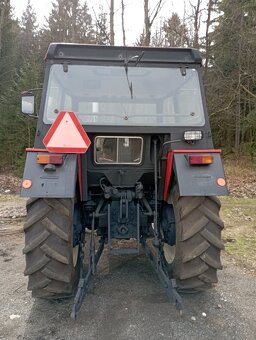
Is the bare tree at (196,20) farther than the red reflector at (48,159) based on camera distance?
Yes

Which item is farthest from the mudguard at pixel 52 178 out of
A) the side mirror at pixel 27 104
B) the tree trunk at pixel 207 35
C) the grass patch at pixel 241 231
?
the tree trunk at pixel 207 35

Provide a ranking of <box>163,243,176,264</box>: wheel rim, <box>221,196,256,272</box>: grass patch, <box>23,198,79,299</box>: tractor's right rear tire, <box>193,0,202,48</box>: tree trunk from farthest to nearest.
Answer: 1. <box>193,0,202,48</box>: tree trunk
2. <box>221,196,256,272</box>: grass patch
3. <box>163,243,176,264</box>: wheel rim
4. <box>23,198,79,299</box>: tractor's right rear tire

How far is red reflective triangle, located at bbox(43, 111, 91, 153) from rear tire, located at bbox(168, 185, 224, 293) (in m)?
1.09

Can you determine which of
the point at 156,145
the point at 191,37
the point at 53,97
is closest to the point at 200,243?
the point at 156,145

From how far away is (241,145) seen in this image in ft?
62.1

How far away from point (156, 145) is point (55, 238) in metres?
1.49

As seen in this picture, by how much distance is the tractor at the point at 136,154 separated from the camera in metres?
3.43

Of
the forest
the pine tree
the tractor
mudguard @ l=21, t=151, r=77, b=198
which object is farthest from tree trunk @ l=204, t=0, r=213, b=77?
mudguard @ l=21, t=151, r=77, b=198

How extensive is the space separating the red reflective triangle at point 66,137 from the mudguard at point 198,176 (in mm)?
903

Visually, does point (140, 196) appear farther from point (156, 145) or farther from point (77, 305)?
point (77, 305)

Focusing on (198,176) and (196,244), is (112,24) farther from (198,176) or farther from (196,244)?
(196,244)

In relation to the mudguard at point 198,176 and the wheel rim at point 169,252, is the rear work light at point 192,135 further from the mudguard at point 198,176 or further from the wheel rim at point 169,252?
the wheel rim at point 169,252

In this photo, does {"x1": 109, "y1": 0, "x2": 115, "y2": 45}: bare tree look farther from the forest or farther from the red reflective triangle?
the red reflective triangle

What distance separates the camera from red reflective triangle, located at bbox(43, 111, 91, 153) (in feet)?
11.0
